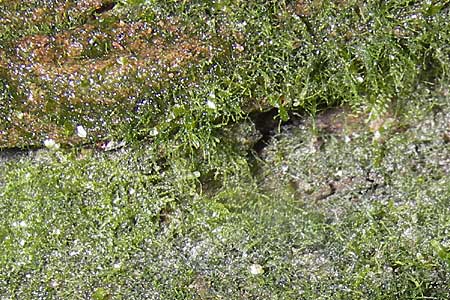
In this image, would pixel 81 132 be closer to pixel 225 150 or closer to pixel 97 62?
pixel 97 62

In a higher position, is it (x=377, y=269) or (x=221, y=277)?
(x=377, y=269)

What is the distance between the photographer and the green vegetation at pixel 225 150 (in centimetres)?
116

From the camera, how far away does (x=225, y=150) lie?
123 cm

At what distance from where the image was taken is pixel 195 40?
1.16m

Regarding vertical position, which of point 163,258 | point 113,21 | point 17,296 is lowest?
point 17,296

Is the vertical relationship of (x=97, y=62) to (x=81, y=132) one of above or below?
above

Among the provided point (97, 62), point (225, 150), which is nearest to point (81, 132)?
point (97, 62)

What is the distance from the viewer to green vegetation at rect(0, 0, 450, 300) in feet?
3.80

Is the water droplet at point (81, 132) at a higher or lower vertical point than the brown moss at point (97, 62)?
lower

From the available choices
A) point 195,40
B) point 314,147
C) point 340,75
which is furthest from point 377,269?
point 195,40

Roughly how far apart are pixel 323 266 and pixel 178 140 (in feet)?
1.33

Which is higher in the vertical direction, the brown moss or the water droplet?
the brown moss

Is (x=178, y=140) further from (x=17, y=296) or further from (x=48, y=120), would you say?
(x=17, y=296)

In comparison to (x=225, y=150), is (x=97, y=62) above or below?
above
